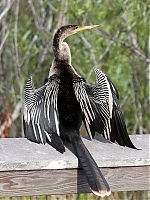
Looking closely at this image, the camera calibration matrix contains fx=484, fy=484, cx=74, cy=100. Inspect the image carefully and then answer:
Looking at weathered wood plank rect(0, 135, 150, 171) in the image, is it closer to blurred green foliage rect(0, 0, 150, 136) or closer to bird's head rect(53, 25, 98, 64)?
bird's head rect(53, 25, 98, 64)

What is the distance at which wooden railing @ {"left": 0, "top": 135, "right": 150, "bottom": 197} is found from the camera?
1.82 meters

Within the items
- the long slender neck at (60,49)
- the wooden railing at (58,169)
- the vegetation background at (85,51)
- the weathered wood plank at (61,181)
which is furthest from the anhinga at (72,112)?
the vegetation background at (85,51)

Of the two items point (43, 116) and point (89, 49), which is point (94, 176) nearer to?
point (43, 116)

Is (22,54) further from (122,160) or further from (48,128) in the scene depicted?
(122,160)

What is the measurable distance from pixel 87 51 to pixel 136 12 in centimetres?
81

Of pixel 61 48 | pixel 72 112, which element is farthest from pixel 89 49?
pixel 72 112

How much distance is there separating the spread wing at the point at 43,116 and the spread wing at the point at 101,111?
0.43ft

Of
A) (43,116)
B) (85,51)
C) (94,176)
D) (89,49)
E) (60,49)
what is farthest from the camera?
(85,51)

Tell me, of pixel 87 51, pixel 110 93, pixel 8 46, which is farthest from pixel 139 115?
pixel 110 93

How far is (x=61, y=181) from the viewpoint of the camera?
1.88 metres

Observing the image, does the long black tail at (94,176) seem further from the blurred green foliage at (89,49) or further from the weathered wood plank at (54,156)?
the blurred green foliage at (89,49)

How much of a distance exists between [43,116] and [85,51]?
2.82m

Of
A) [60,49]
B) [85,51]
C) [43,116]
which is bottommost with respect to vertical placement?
[43,116]

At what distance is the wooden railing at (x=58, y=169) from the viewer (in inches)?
71.5
